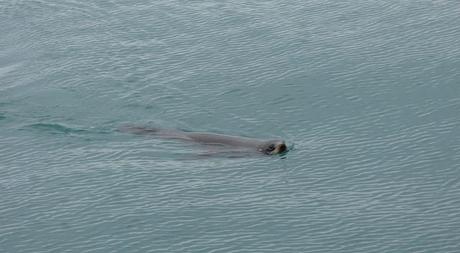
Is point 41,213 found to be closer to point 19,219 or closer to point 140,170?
point 19,219

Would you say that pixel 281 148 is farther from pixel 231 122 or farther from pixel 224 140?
pixel 231 122

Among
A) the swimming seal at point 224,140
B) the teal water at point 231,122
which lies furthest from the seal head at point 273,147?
the teal water at point 231,122

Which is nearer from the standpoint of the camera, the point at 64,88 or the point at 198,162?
the point at 198,162

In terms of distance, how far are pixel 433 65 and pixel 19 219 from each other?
21395 millimetres

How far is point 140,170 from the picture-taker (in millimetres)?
42031

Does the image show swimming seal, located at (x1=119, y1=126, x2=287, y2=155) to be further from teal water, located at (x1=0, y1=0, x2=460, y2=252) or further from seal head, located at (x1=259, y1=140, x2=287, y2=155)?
teal water, located at (x1=0, y1=0, x2=460, y2=252)

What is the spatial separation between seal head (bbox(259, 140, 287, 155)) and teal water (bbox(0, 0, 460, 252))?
44 cm

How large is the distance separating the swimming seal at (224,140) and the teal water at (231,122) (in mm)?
554

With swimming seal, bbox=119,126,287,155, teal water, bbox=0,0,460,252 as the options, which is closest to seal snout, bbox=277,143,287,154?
swimming seal, bbox=119,126,287,155

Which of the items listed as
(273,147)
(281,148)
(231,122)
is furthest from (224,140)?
(231,122)

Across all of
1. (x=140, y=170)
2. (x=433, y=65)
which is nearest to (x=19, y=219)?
(x=140, y=170)

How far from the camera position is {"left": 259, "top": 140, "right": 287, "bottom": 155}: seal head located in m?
42.4

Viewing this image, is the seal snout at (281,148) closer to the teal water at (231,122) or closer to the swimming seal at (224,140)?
the swimming seal at (224,140)

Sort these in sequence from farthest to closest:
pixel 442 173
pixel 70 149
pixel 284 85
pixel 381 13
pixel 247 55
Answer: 1. pixel 381 13
2. pixel 247 55
3. pixel 284 85
4. pixel 70 149
5. pixel 442 173
